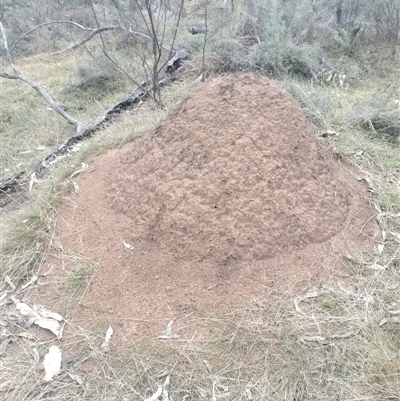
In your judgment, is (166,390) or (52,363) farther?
(52,363)

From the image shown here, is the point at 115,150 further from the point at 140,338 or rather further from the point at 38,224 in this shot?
the point at 140,338

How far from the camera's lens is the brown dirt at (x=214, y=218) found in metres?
1.92

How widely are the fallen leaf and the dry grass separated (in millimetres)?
22

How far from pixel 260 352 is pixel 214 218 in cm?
66

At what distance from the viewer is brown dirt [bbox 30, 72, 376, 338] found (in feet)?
6.30

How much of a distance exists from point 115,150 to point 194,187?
107 cm

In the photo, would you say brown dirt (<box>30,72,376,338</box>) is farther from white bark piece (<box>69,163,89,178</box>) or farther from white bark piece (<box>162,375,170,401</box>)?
white bark piece (<box>69,163,89,178</box>)

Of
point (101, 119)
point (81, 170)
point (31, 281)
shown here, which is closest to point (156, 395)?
point (31, 281)

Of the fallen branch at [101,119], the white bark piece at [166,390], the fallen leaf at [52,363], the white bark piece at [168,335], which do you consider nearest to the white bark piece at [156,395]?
the white bark piece at [166,390]

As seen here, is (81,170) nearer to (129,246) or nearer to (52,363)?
(129,246)

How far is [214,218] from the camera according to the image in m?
2.04

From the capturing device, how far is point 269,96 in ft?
7.52

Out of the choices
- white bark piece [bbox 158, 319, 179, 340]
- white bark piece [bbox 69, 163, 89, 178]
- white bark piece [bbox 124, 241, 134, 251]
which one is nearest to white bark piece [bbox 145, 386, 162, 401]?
white bark piece [bbox 158, 319, 179, 340]

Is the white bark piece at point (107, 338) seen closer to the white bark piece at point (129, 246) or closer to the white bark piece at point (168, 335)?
the white bark piece at point (168, 335)
